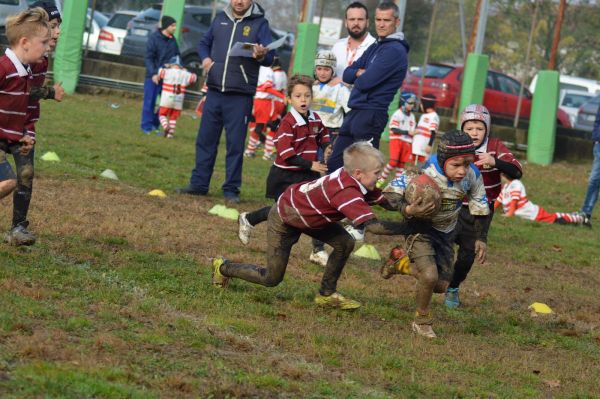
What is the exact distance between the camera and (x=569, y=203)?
1875 centimetres

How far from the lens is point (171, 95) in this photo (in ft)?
66.3

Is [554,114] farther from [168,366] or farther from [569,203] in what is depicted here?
[168,366]

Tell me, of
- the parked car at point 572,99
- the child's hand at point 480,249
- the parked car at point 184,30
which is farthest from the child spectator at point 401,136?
the parked car at point 572,99

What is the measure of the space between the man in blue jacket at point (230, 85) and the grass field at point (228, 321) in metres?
0.52

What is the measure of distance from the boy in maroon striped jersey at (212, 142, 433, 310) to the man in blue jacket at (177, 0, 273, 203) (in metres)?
4.82

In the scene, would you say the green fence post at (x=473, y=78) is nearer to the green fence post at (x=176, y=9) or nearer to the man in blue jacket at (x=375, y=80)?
the green fence post at (x=176, y=9)

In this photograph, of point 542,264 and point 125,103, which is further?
point 125,103

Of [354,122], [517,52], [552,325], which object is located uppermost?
[517,52]

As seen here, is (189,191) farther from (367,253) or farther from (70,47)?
(70,47)

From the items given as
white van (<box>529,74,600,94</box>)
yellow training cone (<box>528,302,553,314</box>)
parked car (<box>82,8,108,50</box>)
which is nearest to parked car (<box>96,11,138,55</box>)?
parked car (<box>82,8,108,50</box>)

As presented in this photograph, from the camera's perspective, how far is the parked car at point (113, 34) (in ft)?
93.8

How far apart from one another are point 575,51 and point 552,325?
35.6 metres

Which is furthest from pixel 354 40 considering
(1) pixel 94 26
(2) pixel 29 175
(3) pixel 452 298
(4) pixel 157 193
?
(1) pixel 94 26

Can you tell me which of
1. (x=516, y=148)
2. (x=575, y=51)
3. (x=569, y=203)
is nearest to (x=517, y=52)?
(x=575, y=51)
